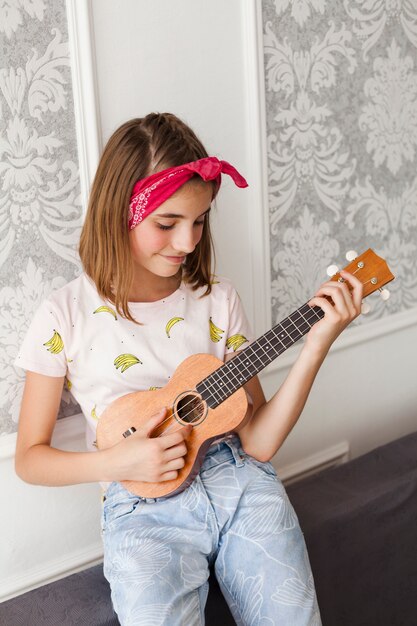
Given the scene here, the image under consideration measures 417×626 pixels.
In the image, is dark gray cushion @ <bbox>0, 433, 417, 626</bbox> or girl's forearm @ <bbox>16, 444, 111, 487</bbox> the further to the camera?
dark gray cushion @ <bbox>0, 433, 417, 626</bbox>

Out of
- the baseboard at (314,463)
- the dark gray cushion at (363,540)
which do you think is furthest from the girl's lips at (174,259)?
the baseboard at (314,463)

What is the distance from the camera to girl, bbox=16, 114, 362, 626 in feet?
3.85

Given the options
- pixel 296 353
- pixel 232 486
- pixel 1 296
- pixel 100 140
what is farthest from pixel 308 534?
pixel 100 140

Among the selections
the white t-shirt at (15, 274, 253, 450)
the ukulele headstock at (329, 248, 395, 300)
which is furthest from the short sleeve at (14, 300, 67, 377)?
the ukulele headstock at (329, 248, 395, 300)

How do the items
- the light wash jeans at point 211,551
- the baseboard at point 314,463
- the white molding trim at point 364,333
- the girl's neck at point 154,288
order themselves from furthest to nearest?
1. the baseboard at point 314,463
2. the white molding trim at point 364,333
3. the girl's neck at point 154,288
4. the light wash jeans at point 211,551

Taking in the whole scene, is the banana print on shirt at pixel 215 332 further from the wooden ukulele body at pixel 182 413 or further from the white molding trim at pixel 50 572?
the white molding trim at pixel 50 572

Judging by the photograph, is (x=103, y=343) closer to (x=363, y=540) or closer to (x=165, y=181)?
(x=165, y=181)

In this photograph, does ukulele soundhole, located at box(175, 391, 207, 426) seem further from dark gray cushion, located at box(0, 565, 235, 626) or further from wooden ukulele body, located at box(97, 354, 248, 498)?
dark gray cushion, located at box(0, 565, 235, 626)

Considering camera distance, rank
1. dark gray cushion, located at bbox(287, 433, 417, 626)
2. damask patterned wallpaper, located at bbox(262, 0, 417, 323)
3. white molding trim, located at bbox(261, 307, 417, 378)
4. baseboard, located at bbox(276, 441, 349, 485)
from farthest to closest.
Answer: baseboard, located at bbox(276, 441, 349, 485) → white molding trim, located at bbox(261, 307, 417, 378) → damask patterned wallpaper, located at bbox(262, 0, 417, 323) → dark gray cushion, located at bbox(287, 433, 417, 626)

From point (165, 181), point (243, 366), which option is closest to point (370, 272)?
point (243, 366)

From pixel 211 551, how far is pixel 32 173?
706 millimetres

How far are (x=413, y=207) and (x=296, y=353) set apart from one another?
54cm

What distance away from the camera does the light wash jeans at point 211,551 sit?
1.12 m

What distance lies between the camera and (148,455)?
1168 mm
